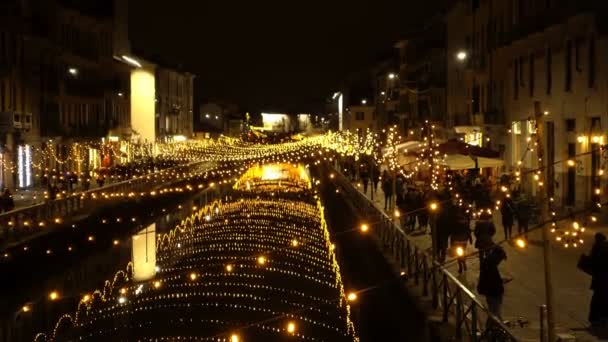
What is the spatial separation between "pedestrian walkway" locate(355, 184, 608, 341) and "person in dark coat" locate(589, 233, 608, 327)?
0.24 meters

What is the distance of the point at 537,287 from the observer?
16328mm

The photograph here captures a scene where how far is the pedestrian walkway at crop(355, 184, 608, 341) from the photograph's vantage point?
12.9m

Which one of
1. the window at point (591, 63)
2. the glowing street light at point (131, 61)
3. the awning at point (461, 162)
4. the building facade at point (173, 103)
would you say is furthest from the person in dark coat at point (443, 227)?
the building facade at point (173, 103)

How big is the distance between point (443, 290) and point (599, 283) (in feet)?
8.49

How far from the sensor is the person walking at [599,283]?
41.5ft

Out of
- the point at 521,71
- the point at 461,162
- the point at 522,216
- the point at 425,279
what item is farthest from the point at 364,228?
the point at 521,71

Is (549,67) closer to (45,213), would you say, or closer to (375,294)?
(375,294)

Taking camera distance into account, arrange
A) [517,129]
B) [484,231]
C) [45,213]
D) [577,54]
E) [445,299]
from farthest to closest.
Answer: [517,129] < [45,213] < [577,54] < [484,231] < [445,299]

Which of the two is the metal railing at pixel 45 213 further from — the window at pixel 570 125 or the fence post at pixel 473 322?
the window at pixel 570 125

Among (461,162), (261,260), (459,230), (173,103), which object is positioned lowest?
(261,260)

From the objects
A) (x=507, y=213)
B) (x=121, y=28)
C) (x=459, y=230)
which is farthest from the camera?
(x=121, y=28)

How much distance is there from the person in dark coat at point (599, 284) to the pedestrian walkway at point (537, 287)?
0.24 m

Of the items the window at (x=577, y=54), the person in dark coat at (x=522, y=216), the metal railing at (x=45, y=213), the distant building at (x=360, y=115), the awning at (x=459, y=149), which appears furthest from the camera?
the distant building at (x=360, y=115)

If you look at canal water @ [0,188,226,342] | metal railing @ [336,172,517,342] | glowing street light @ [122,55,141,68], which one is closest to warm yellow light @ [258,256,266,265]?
metal railing @ [336,172,517,342]
